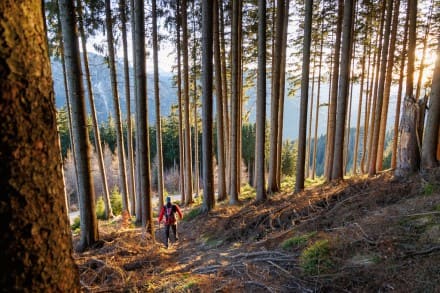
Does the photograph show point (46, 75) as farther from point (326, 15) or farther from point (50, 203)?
point (326, 15)

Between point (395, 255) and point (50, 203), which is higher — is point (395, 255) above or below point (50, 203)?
below

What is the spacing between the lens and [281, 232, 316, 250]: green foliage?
429 centimetres

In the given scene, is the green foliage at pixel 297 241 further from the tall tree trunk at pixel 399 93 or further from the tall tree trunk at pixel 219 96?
the tall tree trunk at pixel 399 93

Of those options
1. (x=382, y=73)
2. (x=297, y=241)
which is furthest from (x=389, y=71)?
(x=297, y=241)

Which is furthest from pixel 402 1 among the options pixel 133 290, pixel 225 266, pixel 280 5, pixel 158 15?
pixel 133 290

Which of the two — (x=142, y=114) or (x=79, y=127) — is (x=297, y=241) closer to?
(x=142, y=114)

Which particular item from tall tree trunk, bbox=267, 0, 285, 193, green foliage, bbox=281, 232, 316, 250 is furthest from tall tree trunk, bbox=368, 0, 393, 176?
green foliage, bbox=281, 232, 316, 250

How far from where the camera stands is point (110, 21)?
36.4 ft

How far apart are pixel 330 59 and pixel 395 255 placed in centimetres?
1625

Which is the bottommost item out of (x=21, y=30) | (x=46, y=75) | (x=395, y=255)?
(x=395, y=255)

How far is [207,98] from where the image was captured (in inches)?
351

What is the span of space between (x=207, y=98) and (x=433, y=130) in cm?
625

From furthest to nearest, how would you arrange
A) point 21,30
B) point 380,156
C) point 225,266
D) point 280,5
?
point 380,156, point 280,5, point 225,266, point 21,30

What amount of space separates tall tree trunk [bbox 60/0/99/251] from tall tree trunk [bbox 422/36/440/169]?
7.97 meters
